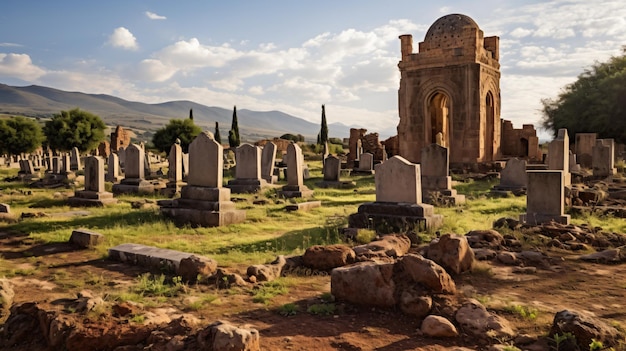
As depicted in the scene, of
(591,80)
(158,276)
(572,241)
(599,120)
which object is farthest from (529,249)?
(591,80)

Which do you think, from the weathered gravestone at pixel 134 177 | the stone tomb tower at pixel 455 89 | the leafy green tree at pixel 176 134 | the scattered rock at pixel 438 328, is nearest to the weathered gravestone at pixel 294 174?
the weathered gravestone at pixel 134 177

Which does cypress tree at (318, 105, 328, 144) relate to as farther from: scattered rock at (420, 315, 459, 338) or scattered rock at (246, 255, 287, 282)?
scattered rock at (420, 315, 459, 338)

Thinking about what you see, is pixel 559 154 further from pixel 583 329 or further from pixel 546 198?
pixel 583 329

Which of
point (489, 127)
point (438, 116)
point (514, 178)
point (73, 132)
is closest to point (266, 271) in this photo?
point (514, 178)

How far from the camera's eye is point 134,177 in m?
17.0

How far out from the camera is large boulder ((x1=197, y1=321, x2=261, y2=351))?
137 inches

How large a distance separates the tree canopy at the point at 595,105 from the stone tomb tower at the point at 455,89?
42.0 feet

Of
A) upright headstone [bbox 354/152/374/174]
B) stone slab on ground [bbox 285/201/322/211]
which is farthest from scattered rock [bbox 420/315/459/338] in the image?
upright headstone [bbox 354/152/374/174]

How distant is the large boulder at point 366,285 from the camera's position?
475 centimetres

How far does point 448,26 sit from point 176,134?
31241 millimetres

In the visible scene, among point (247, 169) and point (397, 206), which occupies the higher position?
point (247, 169)

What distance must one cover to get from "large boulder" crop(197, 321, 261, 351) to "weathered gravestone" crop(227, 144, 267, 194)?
1323 centimetres

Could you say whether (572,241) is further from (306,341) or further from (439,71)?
(439,71)

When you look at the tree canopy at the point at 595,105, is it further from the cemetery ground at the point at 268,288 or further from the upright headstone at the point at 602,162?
the cemetery ground at the point at 268,288
